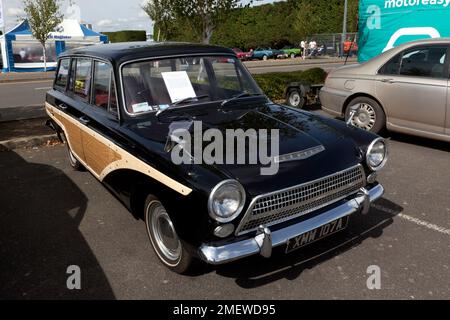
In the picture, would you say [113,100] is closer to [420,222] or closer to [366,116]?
[420,222]

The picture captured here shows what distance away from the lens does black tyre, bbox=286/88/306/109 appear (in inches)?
365

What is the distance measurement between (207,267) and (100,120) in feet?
6.12

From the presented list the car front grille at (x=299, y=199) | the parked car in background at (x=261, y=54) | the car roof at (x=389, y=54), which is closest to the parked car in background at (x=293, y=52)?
the parked car in background at (x=261, y=54)

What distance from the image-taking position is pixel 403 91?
20.3 feet

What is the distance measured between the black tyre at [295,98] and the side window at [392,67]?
9.07 ft

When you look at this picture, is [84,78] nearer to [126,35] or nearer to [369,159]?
[369,159]

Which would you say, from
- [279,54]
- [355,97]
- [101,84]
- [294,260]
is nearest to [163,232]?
[294,260]

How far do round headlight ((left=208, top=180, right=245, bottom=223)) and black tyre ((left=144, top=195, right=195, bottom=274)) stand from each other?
526 mm

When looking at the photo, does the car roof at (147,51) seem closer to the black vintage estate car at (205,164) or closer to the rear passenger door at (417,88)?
the black vintage estate car at (205,164)

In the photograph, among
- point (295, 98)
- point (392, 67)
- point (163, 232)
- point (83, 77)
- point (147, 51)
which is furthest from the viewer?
point (295, 98)

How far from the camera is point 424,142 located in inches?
269

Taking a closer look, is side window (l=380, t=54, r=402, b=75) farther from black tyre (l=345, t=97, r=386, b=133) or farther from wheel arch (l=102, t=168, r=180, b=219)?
wheel arch (l=102, t=168, r=180, b=219)
